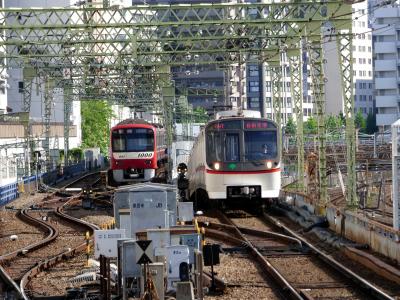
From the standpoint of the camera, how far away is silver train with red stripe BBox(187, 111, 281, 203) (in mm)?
21656

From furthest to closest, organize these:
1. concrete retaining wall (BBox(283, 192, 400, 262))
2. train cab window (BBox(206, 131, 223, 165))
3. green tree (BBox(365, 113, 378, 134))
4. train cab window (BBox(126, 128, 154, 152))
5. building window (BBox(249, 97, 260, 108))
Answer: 1. building window (BBox(249, 97, 260, 108))
2. green tree (BBox(365, 113, 378, 134))
3. train cab window (BBox(126, 128, 154, 152))
4. train cab window (BBox(206, 131, 223, 165))
5. concrete retaining wall (BBox(283, 192, 400, 262))

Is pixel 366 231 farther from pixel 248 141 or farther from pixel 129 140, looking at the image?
pixel 129 140

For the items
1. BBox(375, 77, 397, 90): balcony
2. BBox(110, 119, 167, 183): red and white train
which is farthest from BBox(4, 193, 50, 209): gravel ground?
BBox(375, 77, 397, 90): balcony

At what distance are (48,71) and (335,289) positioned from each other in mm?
32434

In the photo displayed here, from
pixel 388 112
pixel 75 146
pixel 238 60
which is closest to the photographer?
pixel 238 60

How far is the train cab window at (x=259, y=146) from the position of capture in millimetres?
21688

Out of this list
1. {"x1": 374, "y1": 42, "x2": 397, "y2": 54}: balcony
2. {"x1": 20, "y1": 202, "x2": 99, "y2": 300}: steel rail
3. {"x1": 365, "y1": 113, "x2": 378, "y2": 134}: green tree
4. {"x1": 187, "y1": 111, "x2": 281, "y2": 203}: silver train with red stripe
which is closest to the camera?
{"x1": 20, "y1": 202, "x2": 99, "y2": 300}: steel rail

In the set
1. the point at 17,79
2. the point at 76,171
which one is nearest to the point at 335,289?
the point at 76,171

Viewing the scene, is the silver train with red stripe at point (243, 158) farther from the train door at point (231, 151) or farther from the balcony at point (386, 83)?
the balcony at point (386, 83)

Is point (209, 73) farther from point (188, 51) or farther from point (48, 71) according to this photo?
point (188, 51)

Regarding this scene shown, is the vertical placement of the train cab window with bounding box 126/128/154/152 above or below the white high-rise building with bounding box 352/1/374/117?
below

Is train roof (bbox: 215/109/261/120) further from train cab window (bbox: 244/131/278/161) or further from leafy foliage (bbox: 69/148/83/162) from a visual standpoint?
leafy foliage (bbox: 69/148/83/162)

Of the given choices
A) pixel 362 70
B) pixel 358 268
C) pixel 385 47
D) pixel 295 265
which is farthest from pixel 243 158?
pixel 362 70

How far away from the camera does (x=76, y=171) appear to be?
5344 centimetres
